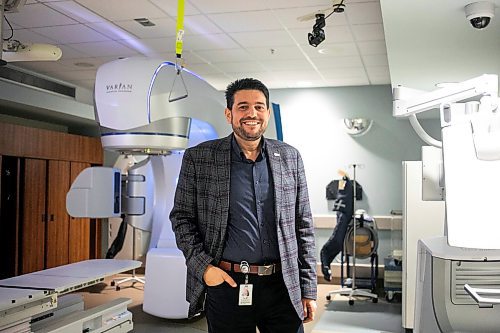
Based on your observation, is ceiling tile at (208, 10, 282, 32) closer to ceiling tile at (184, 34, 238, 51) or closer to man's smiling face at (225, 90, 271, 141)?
ceiling tile at (184, 34, 238, 51)

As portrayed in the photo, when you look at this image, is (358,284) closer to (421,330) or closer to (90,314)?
(90,314)

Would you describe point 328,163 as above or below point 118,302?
above

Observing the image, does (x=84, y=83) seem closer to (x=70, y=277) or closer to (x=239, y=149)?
(x=70, y=277)

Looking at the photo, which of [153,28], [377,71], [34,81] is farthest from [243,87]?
[34,81]

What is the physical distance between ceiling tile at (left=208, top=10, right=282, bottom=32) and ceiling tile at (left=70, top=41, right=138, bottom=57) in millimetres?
1311

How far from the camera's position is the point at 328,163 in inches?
295

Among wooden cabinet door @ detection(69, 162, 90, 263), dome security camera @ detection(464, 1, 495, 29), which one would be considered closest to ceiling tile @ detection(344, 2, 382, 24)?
dome security camera @ detection(464, 1, 495, 29)

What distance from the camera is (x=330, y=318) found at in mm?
5098

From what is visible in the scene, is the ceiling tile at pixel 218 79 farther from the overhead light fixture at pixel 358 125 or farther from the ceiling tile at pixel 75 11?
the ceiling tile at pixel 75 11

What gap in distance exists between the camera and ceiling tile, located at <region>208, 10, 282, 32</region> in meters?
4.38

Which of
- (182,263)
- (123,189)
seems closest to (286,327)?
(182,263)

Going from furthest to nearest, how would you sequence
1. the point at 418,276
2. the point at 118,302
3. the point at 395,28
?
the point at 118,302 → the point at 395,28 → the point at 418,276

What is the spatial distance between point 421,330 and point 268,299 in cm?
65

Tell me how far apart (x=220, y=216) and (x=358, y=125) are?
5.53 meters
